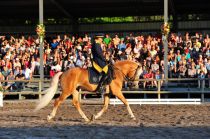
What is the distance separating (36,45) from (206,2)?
A: 10.5 m

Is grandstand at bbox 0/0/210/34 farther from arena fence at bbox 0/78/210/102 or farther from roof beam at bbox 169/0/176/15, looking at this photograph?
arena fence at bbox 0/78/210/102

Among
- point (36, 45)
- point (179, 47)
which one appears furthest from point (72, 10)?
point (179, 47)

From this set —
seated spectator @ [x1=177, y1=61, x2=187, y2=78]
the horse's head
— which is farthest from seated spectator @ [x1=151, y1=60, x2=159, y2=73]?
the horse's head

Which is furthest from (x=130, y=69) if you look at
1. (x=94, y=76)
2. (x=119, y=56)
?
(x=119, y=56)

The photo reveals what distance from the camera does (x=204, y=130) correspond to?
39.3ft

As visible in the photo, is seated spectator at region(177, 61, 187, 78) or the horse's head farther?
seated spectator at region(177, 61, 187, 78)

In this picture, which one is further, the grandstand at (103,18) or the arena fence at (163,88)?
the grandstand at (103,18)

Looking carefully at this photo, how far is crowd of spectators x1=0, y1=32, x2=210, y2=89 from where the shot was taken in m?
24.2

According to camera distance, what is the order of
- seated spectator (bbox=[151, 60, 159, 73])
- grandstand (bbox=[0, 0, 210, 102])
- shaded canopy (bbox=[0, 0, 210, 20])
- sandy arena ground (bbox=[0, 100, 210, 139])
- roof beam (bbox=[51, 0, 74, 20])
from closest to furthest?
1. sandy arena ground (bbox=[0, 100, 210, 139])
2. seated spectator (bbox=[151, 60, 159, 73])
3. roof beam (bbox=[51, 0, 74, 20])
4. shaded canopy (bbox=[0, 0, 210, 20])
5. grandstand (bbox=[0, 0, 210, 102])

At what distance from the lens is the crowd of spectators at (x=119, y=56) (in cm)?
2417

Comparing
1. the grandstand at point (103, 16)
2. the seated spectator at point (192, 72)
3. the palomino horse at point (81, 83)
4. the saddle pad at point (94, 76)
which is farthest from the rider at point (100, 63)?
the grandstand at point (103, 16)

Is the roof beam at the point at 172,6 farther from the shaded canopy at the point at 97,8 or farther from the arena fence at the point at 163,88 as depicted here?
the arena fence at the point at 163,88

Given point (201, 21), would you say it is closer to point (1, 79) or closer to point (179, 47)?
point (179, 47)

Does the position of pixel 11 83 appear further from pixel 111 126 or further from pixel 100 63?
pixel 111 126
